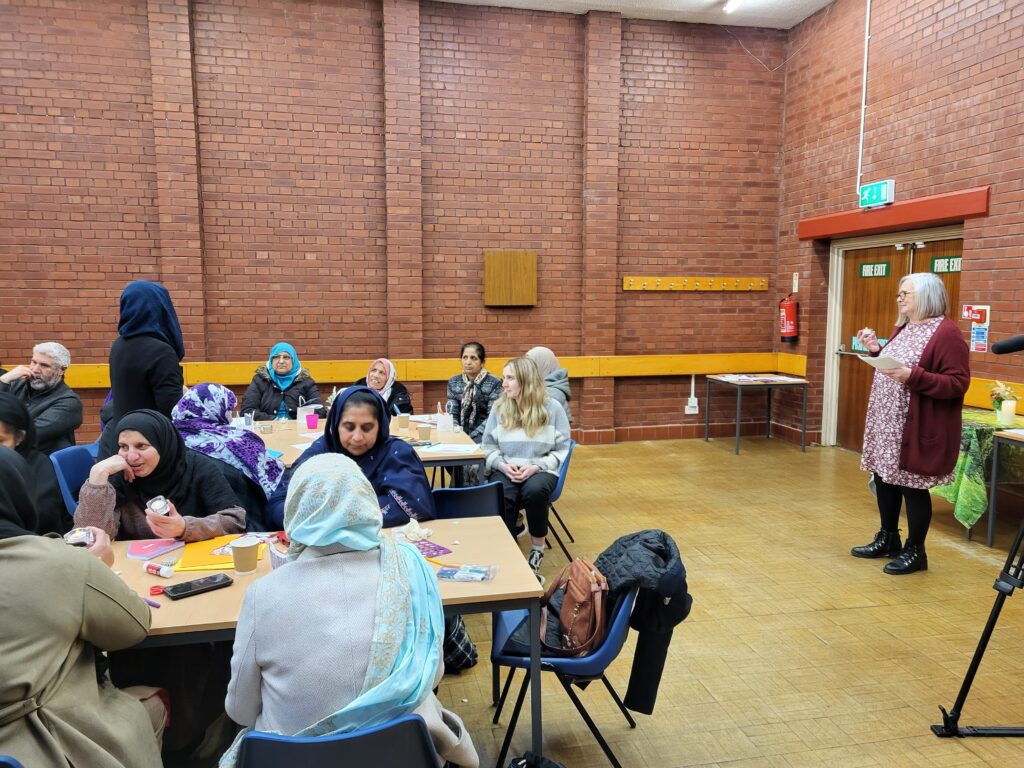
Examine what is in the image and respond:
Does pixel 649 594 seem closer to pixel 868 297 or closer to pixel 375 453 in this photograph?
pixel 375 453

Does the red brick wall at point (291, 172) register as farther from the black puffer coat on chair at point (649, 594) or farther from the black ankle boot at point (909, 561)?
the black puffer coat on chair at point (649, 594)

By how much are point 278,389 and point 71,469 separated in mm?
2327

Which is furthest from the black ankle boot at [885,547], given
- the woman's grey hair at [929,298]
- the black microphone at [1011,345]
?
the black microphone at [1011,345]

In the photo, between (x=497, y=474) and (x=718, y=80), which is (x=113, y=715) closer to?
(x=497, y=474)

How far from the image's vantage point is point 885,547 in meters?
4.29

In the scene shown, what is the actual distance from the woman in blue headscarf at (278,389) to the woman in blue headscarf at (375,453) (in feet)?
8.97

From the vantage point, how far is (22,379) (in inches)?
172

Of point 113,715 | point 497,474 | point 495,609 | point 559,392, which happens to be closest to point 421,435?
point 497,474

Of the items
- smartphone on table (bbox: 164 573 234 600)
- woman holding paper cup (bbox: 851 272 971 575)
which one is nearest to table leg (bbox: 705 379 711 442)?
woman holding paper cup (bbox: 851 272 971 575)

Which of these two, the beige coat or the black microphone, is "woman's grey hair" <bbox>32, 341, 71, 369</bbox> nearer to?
the beige coat

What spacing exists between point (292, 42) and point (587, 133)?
9.97 feet

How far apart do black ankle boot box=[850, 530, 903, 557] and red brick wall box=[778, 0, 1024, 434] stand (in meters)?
1.83

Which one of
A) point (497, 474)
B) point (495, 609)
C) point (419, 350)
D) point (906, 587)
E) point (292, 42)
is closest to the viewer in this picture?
point (495, 609)

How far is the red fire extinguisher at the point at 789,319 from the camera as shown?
7.55m
